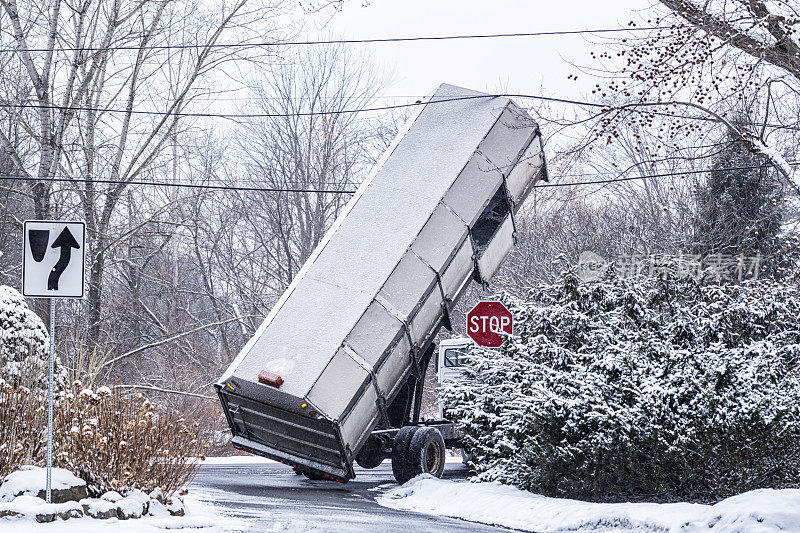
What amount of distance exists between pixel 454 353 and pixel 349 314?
21.6 feet

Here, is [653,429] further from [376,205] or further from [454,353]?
[454,353]

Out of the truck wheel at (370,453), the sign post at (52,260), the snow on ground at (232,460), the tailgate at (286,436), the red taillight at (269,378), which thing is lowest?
the snow on ground at (232,460)

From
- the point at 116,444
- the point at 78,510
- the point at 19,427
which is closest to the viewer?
the point at 78,510

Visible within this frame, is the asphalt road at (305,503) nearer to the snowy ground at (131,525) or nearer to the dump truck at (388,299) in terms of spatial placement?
the snowy ground at (131,525)

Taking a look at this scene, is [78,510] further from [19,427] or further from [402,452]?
[402,452]

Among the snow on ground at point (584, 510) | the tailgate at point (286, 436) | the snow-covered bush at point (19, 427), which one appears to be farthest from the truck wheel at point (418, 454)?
the snow-covered bush at point (19, 427)

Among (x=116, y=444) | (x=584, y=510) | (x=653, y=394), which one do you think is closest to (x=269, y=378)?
(x=116, y=444)

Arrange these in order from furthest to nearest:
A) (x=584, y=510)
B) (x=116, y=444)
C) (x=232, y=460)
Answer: (x=232, y=460) → (x=584, y=510) → (x=116, y=444)

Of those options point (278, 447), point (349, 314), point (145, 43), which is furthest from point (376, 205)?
point (145, 43)

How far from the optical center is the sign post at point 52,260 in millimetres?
9109

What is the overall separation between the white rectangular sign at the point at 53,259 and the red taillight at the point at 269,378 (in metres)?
4.82

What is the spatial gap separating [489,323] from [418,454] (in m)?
2.61

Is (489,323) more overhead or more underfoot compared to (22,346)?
more overhead

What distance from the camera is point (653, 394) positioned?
11.6 meters
